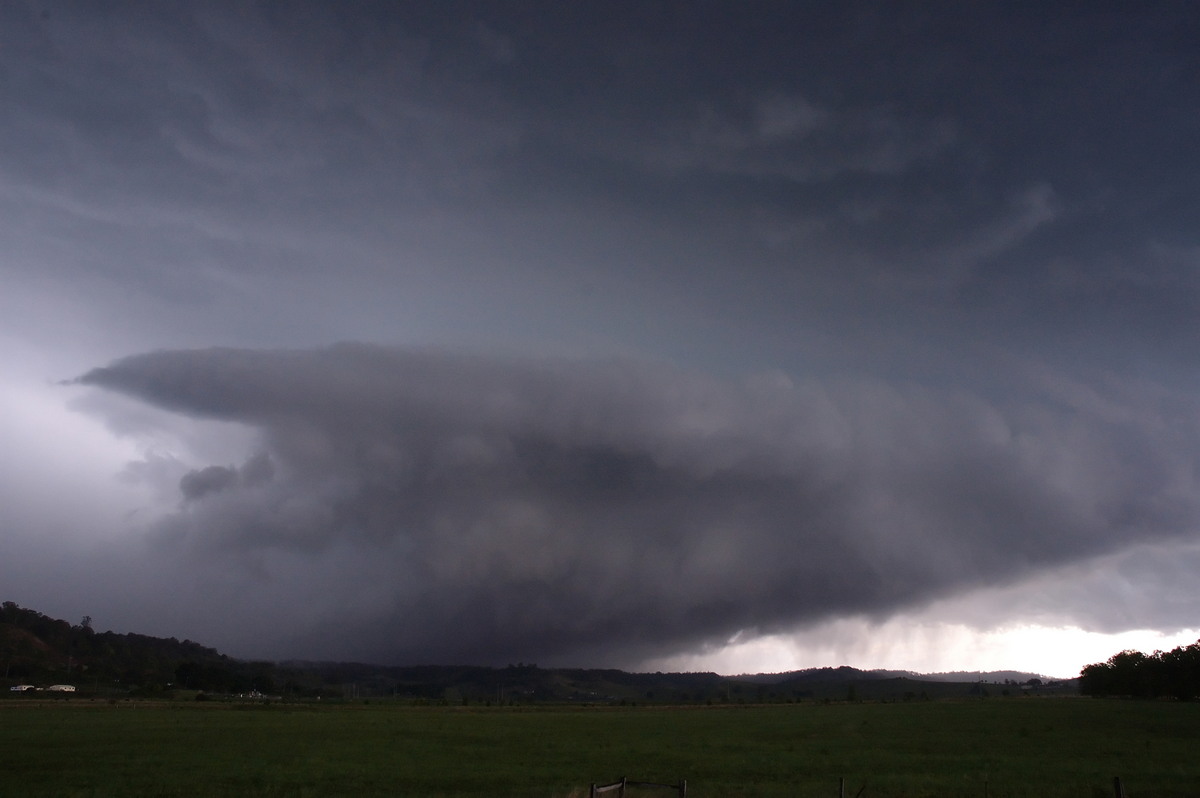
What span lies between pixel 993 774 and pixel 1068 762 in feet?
34.5

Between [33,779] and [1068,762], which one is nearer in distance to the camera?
[33,779]

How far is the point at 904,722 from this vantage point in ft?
345

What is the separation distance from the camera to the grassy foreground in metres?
41.6

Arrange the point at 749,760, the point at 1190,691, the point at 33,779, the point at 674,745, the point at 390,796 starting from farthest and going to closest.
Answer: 1. the point at 1190,691
2. the point at 674,745
3. the point at 749,760
4. the point at 33,779
5. the point at 390,796

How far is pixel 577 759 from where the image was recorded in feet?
190

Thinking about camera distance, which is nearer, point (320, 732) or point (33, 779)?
point (33, 779)

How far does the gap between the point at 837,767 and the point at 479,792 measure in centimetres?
2525

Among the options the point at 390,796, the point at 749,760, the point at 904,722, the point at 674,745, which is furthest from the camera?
the point at 904,722

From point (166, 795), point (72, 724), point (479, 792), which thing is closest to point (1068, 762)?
point (479, 792)

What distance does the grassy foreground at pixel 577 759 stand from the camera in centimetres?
4156

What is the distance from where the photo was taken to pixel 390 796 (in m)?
38.7

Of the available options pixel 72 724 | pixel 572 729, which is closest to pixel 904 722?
pixel 572 729

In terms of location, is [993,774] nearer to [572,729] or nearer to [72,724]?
[572,729]

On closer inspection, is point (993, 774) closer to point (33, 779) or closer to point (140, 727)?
point (33, 779)
